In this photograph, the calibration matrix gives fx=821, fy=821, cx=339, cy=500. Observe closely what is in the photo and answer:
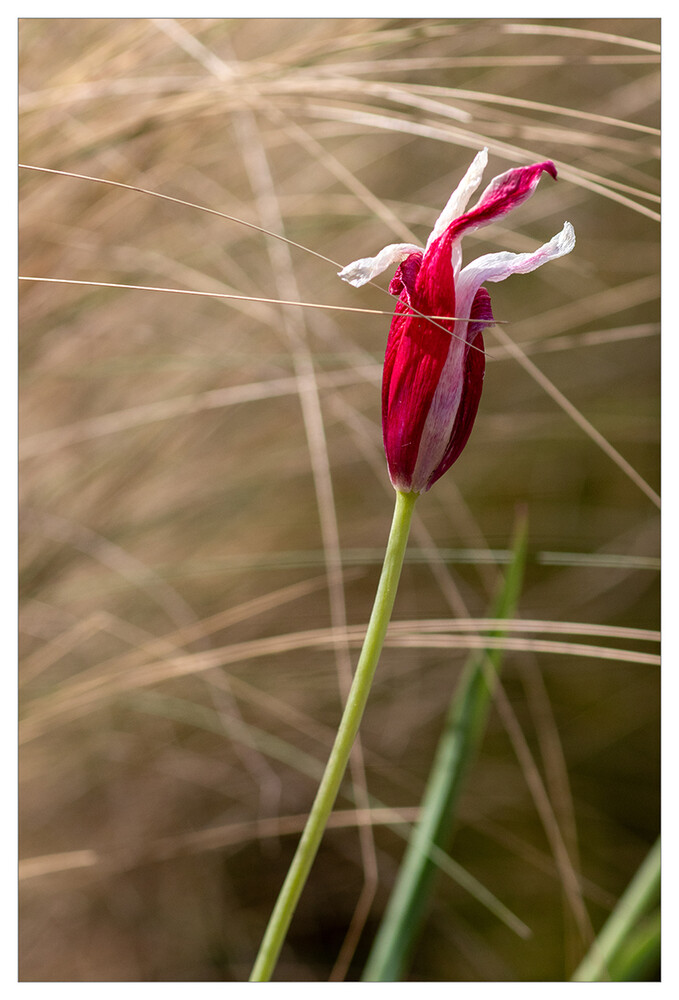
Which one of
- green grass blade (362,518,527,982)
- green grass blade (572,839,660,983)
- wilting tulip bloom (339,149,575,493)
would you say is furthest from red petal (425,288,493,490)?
green grass blade (572,839,660,983)

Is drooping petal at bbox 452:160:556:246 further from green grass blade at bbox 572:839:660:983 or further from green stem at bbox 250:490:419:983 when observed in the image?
green grass blade at bbox 572:839:660:983

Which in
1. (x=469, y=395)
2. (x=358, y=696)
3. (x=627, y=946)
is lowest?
(x=627, y=946)

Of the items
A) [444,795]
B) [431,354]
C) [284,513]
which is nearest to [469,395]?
[431,354]

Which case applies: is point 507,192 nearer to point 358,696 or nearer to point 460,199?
point 460,199

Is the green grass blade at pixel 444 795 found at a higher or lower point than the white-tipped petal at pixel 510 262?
lower

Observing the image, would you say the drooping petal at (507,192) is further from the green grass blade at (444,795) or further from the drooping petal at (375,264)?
the green grass blade at (444,795)

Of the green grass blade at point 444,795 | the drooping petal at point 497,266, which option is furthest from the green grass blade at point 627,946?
the drooping petal at point 497,266

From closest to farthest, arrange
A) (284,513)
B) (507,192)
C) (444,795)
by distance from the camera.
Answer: (507,192), (444,795), (284,513)
